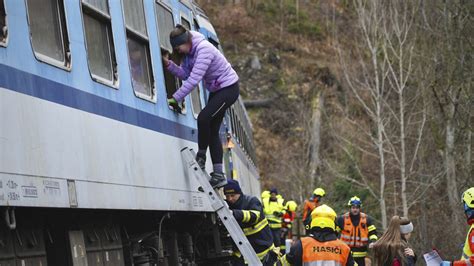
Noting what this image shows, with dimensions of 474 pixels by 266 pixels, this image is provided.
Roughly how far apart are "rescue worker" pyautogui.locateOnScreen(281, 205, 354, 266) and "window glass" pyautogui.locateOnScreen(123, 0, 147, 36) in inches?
92.2

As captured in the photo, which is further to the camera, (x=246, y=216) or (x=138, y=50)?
(x=246, y=216)

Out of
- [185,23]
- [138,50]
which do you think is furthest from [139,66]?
[185,23]

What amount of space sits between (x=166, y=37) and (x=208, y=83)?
936mm

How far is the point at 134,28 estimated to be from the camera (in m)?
10.3

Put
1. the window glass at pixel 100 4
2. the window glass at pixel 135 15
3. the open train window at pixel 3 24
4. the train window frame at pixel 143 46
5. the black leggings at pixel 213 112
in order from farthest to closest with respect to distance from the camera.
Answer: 1. the black leggings at pixel 213 112
2. the window glass at pixel 135 15
3. the train window frame at pixel 143 46
4. the window glass at pixel 100 4
5. the open train window at pixel 3 24

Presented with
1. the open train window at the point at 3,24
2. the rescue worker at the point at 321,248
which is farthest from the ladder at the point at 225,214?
the open train window at the point at 3,24

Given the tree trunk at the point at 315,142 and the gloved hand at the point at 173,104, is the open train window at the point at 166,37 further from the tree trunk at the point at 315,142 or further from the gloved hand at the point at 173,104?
the tree trunk at the point at 315,142

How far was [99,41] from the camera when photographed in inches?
357

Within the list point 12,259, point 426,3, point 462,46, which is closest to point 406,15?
point 426,3

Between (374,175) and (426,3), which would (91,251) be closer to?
(426,3)

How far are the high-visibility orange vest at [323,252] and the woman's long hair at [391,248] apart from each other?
1.86 m

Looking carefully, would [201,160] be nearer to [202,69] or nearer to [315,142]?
[202,69]

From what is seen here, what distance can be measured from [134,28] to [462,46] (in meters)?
18.4

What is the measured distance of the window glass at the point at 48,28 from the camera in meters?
7.50
